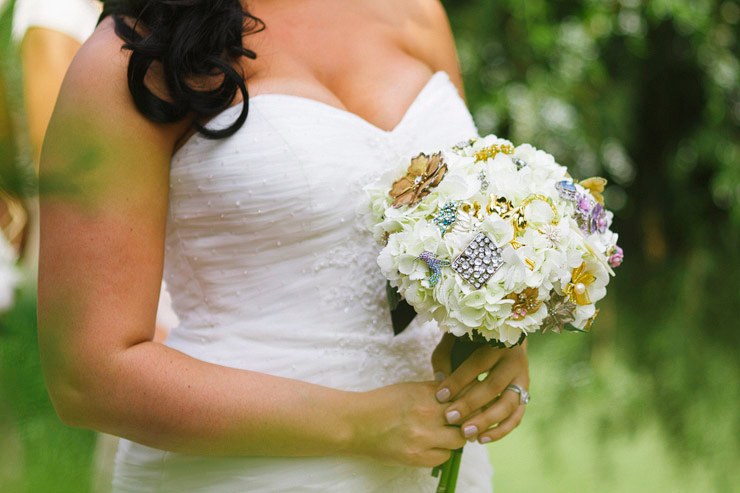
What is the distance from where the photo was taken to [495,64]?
2.99 meters

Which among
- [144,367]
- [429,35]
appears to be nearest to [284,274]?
[144,367]

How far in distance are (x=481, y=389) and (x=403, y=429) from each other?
0.59 feet

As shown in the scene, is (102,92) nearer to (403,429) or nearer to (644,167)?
(403,429)

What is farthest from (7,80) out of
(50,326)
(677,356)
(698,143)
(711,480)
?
(711,480)

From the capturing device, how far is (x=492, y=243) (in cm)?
116

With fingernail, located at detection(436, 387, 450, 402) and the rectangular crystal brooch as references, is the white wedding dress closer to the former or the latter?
fingernail, located at detection(436, 387, 450, 402)

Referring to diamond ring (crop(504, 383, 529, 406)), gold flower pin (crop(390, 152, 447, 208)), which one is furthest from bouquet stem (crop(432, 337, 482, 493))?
gold flower pin (crop(390, 152, 447, 208))

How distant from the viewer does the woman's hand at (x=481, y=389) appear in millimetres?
1332

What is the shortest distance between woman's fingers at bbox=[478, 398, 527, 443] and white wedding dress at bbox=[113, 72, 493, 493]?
0.18m

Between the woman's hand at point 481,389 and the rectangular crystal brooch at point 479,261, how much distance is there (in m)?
0.25

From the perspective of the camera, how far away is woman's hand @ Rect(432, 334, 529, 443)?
1332mm

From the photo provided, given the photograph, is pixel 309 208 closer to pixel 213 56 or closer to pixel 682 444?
pixel 213 56

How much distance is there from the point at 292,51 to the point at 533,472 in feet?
10.6

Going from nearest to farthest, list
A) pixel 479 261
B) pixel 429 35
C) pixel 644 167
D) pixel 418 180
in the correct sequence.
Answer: pixel 479 261 → pixel 418 180 → pixel 429 35 → pixel 644 167
